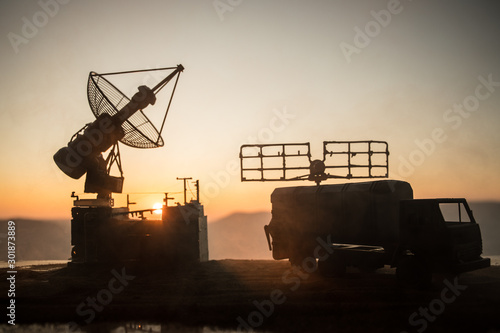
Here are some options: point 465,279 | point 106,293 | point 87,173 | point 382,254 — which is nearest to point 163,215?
point 87,173

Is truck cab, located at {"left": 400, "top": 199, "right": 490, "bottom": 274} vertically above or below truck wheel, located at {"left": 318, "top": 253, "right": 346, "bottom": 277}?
above

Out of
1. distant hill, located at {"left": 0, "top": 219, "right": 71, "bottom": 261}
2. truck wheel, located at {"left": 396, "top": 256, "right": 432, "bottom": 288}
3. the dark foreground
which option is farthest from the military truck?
distant hill, located at {"left": 0, "top": 219, "right": 71, "bottom": 261}

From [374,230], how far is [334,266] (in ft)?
6.68

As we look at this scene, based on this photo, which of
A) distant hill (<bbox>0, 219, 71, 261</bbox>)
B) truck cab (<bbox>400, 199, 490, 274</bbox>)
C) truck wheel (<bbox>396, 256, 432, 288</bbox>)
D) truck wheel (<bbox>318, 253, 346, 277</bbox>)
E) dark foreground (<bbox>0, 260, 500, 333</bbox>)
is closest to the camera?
dark foreground (<bbox>0, 260, 500, 333</bbox>)

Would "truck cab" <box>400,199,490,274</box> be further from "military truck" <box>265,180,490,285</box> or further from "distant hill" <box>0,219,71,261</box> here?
"distant hill" <box>0,219,71,261</box>

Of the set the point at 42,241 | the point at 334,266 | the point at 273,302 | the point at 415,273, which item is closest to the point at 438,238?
the point at 415,273

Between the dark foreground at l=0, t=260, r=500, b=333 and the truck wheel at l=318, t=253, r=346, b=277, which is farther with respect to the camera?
the truck wheel at l=318, t=253, r=346, b=277

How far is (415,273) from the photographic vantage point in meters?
11.5

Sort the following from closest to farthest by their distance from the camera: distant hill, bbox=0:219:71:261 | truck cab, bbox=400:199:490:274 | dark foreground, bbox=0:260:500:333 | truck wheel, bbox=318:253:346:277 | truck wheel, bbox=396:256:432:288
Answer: dark foreground, bbox=0:260:500:333 → truck cab, bbox=400:199:490:274 → truck wheel, bbox=396:256:432:288 → truck wheel, bbox=318:253:346:277 → distant hill, bbox=0:219:71:261

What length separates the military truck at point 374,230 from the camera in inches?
449

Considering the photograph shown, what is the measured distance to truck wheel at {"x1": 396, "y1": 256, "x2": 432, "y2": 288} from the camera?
37.3ft

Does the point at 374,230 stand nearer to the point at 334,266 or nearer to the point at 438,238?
the point at 334,266

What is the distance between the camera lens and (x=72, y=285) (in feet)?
45.5

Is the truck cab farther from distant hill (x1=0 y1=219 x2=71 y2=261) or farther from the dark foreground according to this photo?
distant hill (x1=0 y1=219 x2=71 y2=261)
